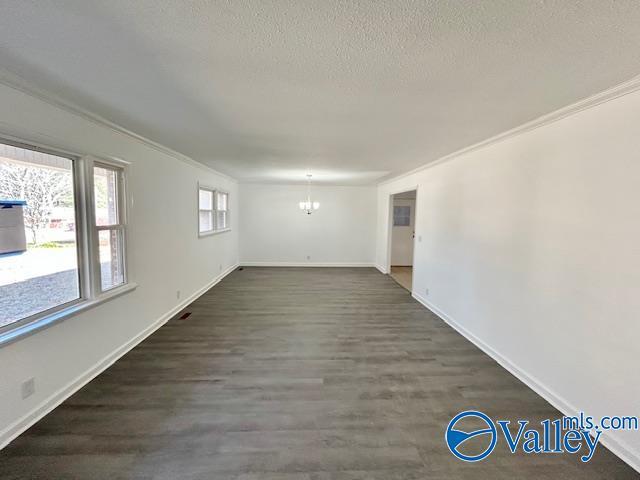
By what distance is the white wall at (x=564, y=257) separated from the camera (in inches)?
73.2

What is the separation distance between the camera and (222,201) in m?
6.79

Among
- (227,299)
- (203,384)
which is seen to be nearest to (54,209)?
(203,384)

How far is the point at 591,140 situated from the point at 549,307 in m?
1.34

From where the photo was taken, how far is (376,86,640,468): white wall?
186 centimetres

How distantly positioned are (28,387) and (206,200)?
4297mm

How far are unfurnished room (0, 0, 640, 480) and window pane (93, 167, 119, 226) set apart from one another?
0.02m

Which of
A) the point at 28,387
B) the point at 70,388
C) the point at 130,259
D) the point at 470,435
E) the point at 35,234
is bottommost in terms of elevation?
the point at 470,435

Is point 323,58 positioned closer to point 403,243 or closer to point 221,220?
point 221,220

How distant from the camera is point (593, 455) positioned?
1884 millimetres

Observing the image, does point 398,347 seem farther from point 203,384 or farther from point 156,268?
point 156,268

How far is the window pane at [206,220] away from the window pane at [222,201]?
0.33m

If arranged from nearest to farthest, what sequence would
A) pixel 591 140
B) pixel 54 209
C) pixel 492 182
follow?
pixel 591 140 < pixel 54 209 < pixel 492 182

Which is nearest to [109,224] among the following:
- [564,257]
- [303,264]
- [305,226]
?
[564,257]

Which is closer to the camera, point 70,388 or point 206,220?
point 70,388
